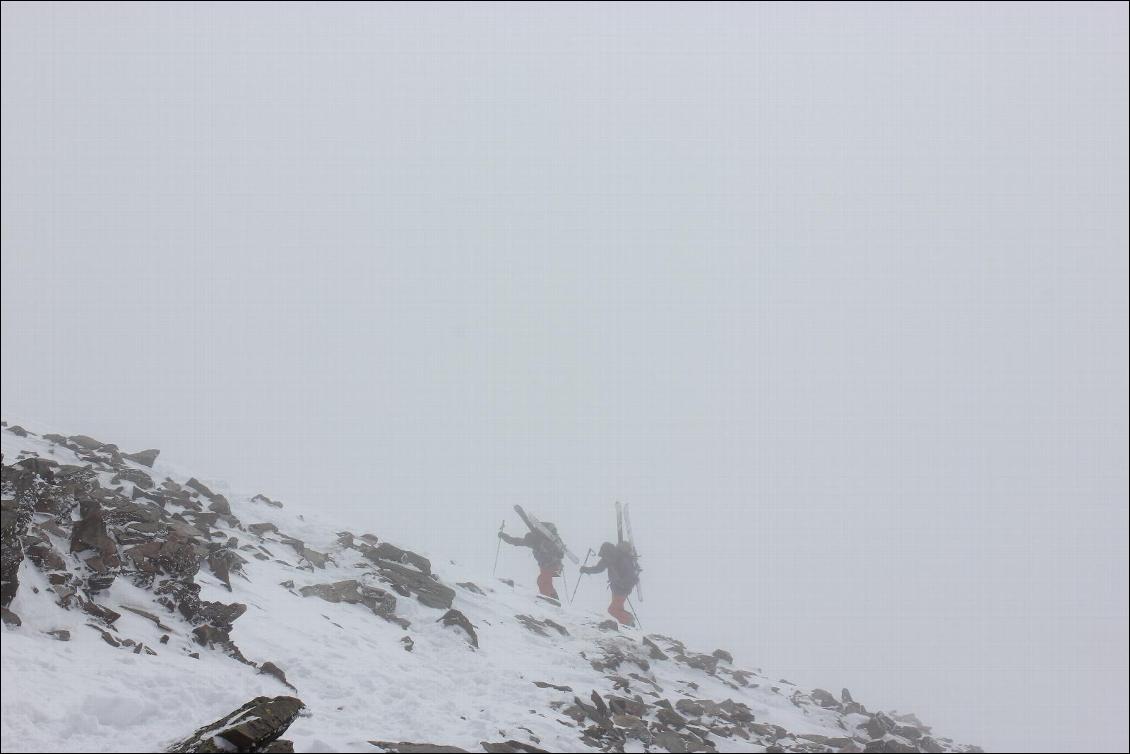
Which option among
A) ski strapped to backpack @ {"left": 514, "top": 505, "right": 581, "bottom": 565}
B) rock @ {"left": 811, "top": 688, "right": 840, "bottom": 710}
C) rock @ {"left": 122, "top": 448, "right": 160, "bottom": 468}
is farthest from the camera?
ski strapped to backpack @ {"left": 514, "top": 505, "right": 581, "bottom": 565}

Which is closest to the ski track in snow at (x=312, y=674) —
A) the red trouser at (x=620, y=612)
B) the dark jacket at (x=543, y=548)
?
the red trouser at (x=620, y=612)

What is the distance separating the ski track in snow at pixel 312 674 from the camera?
301 inches

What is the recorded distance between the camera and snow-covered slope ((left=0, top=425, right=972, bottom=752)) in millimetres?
8266

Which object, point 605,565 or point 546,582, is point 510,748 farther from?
point 605,565

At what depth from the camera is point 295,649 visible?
11.6 meters

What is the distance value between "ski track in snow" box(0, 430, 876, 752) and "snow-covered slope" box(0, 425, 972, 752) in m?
0.03

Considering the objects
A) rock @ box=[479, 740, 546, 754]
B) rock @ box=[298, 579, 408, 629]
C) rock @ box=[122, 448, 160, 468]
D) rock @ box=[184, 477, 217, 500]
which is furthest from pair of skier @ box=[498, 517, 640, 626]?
rock @ box=[479, 740, 546, 754]

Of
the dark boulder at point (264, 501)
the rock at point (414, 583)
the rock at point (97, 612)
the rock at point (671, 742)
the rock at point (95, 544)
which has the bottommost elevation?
the rock at point (671, 742)

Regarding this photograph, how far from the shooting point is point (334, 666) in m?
11.3

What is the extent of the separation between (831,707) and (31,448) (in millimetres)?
19690

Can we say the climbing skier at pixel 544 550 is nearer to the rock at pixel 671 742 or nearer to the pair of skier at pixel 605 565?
the pair of skier at pixel 605 565

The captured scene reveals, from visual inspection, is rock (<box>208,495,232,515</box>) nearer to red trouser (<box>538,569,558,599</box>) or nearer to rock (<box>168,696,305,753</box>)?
rock (<box>168,696,305,753</box>)

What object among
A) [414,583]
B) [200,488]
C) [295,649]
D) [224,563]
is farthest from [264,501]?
[295,649]

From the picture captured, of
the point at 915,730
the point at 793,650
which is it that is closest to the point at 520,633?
the point at 915,730
